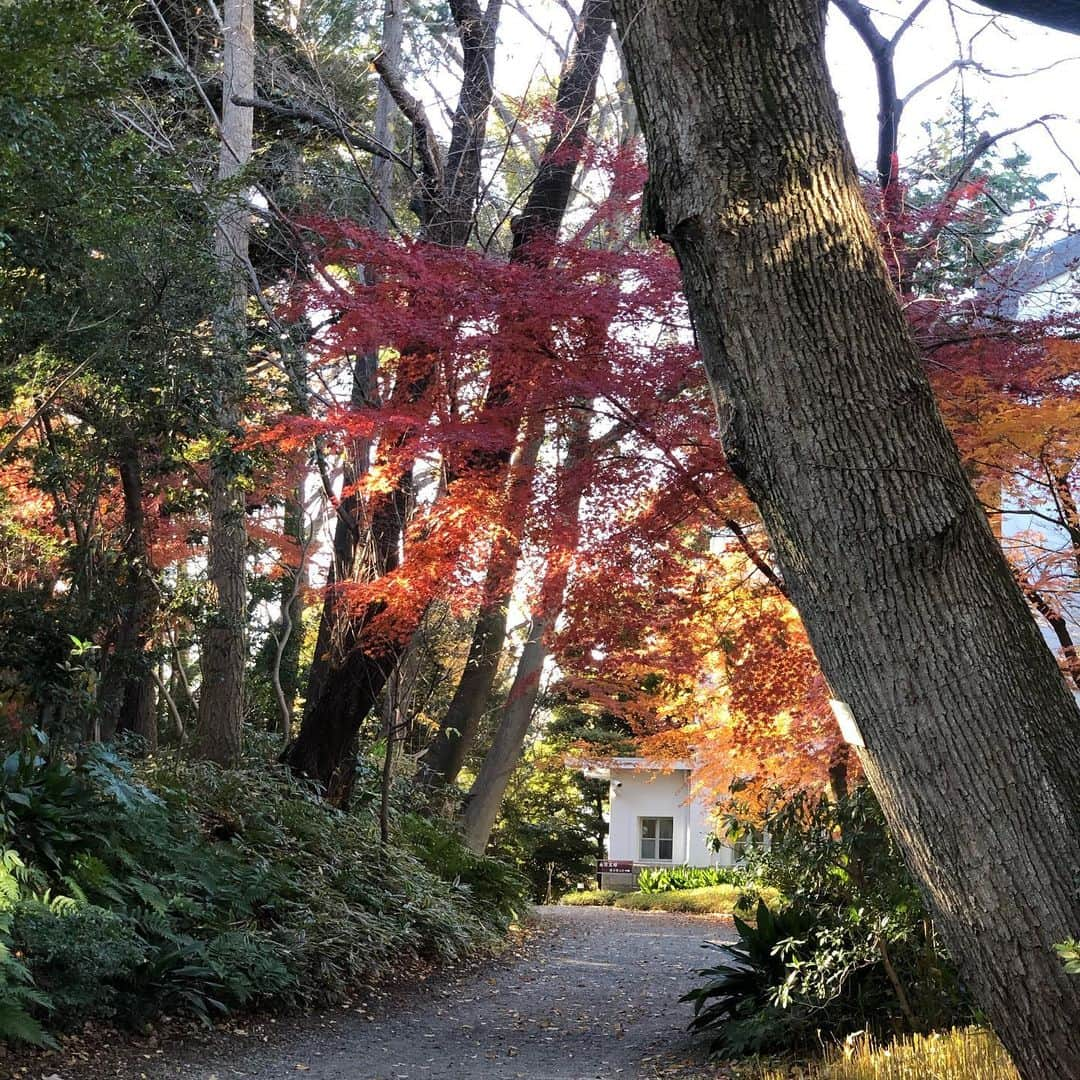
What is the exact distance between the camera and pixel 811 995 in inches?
243

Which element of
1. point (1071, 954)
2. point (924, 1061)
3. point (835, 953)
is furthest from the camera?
point (835, 953)

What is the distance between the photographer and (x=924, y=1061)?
5.02 m

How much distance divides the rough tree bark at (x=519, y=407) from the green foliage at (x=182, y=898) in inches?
101

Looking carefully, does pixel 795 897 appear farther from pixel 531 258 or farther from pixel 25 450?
pixel 25 450

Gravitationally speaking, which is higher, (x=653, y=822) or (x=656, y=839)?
(x=653, y=822)

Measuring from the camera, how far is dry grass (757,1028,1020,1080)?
477 centimetres

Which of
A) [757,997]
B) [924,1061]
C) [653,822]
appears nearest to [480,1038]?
[757,997]

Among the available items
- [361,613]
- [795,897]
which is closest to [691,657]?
[361,613]

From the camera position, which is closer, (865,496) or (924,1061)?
(865,496)

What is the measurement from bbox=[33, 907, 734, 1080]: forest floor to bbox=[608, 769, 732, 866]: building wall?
16.7 m

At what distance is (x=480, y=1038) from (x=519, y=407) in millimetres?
4156

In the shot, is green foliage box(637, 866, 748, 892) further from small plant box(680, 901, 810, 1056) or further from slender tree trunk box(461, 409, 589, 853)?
small plant box(680, 901, 810, 1056)

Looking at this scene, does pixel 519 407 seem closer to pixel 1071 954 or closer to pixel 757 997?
pixel 757 997

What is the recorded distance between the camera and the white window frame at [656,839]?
90.5 ft
